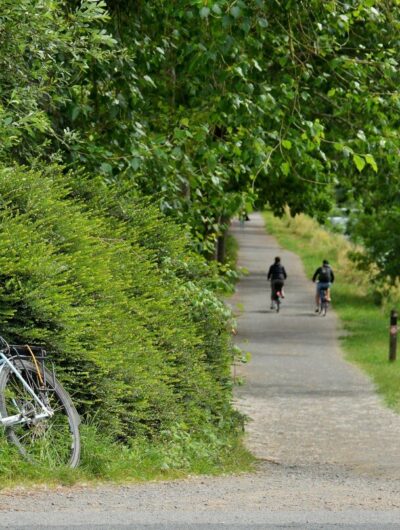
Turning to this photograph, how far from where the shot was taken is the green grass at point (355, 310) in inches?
835

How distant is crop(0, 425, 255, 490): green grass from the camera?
299 inches

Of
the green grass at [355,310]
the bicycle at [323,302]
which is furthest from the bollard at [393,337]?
the bicycle at [323,302]

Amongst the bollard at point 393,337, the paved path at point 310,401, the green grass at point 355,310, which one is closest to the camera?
the paved path at point 310,401

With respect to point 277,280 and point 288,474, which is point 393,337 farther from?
point 288,474

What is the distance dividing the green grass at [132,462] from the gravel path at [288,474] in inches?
Result: 7.5

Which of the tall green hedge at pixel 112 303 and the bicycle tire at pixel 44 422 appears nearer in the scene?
the bicycle tire at pixel 44 422

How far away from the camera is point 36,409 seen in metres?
8.02

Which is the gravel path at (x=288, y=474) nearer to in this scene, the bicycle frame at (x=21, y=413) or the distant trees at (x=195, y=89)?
the bicycle frame at (x=21, y=413)

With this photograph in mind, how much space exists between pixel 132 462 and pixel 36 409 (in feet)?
3.64

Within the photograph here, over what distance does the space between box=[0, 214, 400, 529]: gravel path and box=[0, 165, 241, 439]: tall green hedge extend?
2.60 ft

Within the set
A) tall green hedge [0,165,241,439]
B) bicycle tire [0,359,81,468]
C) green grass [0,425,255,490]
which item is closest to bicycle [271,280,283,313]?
tall green hedge [0,165,241,439]

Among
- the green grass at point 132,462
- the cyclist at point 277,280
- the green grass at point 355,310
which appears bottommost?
the green grass at point 355,310

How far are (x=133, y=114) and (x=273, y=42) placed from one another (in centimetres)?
231

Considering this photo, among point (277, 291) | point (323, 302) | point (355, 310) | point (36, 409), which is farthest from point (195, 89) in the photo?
point (355, 310)
